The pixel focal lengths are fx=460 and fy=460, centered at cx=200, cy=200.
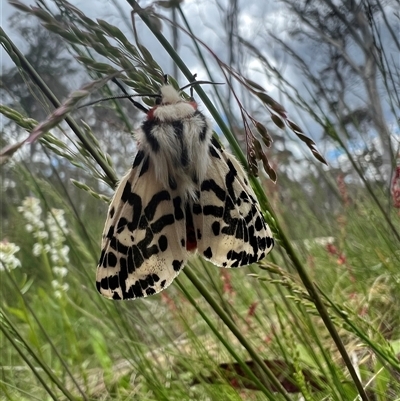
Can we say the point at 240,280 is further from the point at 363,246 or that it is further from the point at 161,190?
the point at 161,190

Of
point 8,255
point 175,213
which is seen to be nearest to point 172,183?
point 175,213

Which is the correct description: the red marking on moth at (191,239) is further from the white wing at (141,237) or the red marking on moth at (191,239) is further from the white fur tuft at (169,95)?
the white fur tuft at (169,95)

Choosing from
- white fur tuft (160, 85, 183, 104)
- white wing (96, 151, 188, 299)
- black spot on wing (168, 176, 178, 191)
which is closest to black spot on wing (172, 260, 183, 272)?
white wing (96, 151, 188, 299)

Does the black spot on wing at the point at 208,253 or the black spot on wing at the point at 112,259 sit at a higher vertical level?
the black spot on wing at the point at 112,259

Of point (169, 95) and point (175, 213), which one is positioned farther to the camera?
point (175, 213)

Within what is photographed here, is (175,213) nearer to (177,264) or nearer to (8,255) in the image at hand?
(177,264)

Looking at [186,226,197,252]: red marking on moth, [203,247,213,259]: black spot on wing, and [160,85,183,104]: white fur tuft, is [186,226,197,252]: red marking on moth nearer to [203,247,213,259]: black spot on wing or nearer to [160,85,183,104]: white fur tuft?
[203,247,213,259]: black spot on wing

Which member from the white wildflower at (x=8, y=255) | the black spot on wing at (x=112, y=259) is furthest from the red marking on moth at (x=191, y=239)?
the white wildflower at (x=8, y=255)
